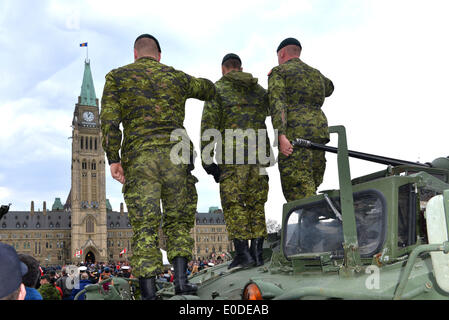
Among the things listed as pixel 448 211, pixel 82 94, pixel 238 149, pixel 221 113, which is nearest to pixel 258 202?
pixel 238 149

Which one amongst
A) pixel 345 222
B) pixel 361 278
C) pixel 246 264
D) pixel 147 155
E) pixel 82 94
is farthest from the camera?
pixel 82 94

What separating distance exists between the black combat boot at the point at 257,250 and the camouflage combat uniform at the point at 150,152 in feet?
4.31

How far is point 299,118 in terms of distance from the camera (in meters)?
6.18

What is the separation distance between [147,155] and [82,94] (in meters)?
134

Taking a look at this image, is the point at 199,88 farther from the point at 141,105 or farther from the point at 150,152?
the point at 150,152

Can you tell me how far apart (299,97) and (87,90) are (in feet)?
439

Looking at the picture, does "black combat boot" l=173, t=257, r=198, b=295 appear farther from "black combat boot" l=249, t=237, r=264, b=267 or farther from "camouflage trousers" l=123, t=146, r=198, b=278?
"black combat boot" l=249, t=237, r=264, b=267

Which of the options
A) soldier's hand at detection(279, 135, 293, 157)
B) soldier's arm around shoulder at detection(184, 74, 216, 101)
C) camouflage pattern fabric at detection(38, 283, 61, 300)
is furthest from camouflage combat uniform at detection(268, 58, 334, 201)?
camouflage pattern fabric at detection(38, 283, 61, 300)

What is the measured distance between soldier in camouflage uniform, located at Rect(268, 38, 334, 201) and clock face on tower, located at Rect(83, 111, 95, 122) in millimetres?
127567

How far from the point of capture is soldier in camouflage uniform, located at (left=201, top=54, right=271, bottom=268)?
585 centimetres

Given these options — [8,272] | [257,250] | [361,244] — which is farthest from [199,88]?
[8,272]

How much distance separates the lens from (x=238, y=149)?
6.06m
